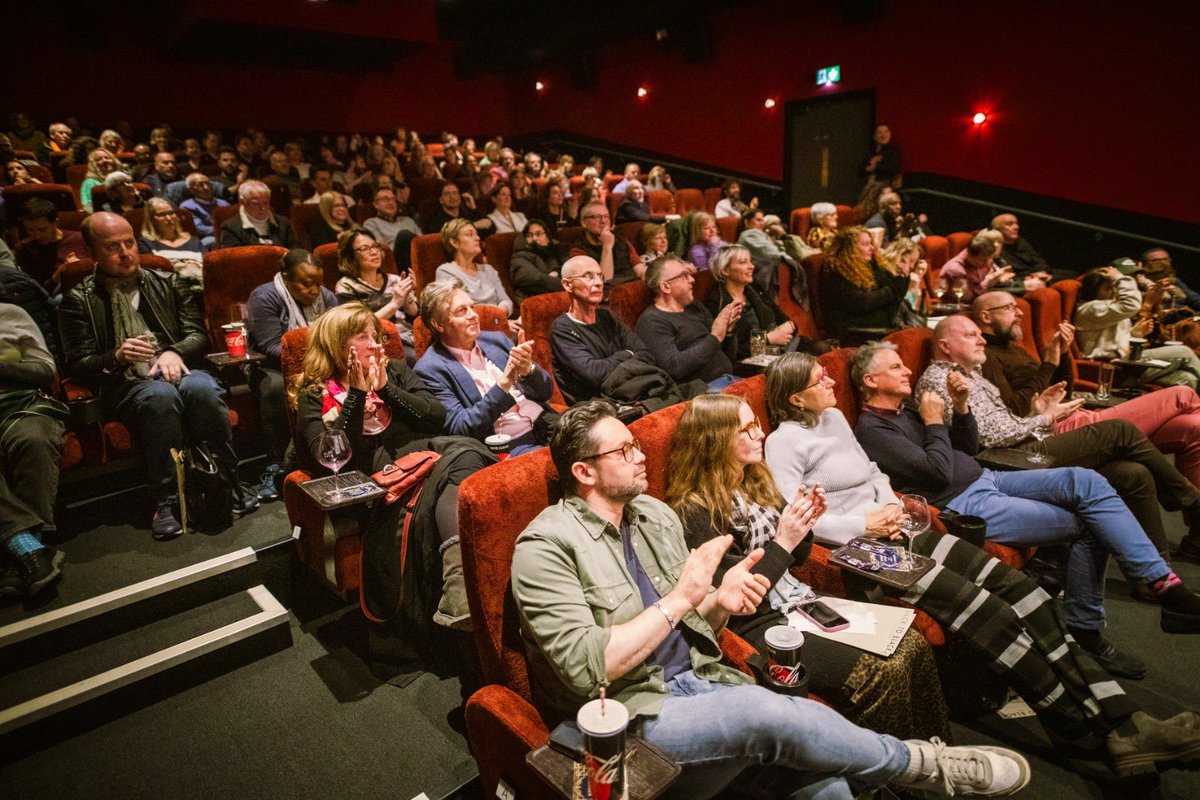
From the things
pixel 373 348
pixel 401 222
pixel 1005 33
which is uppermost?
pixel 1005 33

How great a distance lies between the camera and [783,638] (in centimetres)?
144

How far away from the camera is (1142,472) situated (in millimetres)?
2408

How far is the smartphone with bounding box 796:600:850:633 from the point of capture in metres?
1.66

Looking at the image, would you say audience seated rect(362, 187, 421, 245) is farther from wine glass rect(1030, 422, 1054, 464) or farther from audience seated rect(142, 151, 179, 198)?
wine glass rect(1030, 422, 1054, 464)

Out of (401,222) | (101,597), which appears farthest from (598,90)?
(101,597)

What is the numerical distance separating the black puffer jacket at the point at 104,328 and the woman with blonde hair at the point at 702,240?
289 centimetres

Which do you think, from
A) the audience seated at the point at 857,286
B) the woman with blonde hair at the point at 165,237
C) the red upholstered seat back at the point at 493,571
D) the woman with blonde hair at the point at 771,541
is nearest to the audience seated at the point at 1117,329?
the audience seated at the point at 857,286

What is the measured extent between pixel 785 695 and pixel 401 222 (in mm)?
4267

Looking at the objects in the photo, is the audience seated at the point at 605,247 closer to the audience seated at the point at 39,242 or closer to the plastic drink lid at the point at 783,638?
the audience seated at the point at 39,242

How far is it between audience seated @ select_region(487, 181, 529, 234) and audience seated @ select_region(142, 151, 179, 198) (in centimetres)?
289

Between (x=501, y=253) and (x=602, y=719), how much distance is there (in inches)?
144

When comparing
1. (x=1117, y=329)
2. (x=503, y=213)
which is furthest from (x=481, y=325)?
(x=1117, y=329)

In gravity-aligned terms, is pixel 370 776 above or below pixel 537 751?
below

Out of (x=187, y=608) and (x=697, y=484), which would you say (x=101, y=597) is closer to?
(x=187, y=608)
